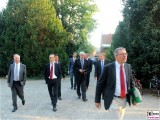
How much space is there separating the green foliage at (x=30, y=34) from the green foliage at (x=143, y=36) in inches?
372

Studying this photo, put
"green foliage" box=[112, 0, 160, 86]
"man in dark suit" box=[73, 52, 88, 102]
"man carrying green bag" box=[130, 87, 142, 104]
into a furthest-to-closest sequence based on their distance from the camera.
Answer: "green foliage" box=[112, 0, 160, 86] → "man in dark suit" box=[73, 52, 88, 102] → "man carrying green bag" box=[130, 87, 142, 104]

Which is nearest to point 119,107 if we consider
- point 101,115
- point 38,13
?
point 101,115

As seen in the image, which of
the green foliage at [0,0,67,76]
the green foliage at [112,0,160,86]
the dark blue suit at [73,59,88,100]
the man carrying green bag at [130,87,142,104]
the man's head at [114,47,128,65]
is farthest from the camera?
the green foliage at [0,0,67,76]

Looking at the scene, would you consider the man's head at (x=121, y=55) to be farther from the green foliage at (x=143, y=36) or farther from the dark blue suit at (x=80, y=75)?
the green foliage at (x=143, y=36)

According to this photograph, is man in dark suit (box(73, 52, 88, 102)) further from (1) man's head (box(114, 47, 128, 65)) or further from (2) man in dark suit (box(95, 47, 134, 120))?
(1) man's head (box(114, 47, 128, 65))

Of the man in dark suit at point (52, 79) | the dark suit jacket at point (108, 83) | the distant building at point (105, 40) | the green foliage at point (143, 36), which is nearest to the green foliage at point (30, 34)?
the green foliage at point (143, 36)

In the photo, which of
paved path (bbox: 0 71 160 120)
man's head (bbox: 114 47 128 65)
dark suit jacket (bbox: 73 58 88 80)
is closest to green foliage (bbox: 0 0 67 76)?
paved path (bbox: 0 71 160 120)

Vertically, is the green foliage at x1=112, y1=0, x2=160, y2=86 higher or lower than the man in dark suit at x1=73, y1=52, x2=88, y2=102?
higher

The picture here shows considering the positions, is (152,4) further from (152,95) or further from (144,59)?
(152,95)

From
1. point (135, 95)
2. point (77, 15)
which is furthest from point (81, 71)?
point (77, 15)

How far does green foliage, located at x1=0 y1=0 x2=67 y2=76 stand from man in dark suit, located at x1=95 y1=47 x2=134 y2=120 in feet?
56.2

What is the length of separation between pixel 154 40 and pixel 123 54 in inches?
322

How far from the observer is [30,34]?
22.7 metres

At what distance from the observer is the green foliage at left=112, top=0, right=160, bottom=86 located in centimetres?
1334
